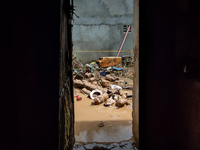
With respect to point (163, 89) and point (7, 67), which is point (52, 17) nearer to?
point (7, 67)

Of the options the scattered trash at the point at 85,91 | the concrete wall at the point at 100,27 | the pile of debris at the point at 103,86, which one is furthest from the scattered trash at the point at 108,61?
the scattered trash at the point at 85,91

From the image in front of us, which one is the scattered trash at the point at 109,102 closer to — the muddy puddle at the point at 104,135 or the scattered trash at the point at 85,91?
the muddy puddle at the point at 104,135

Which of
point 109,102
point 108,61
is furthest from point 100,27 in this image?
point 109,102

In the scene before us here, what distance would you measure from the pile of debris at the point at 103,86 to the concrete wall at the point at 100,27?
105cm

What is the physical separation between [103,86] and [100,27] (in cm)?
486

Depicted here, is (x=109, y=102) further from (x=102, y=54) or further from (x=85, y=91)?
(x=102, y=54)

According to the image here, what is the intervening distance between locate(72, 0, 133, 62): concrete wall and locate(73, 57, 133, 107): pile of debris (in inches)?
41.4

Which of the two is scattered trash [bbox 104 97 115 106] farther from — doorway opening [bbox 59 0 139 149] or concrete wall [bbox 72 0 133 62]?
concrete wall [bbox 72 0 133 62]

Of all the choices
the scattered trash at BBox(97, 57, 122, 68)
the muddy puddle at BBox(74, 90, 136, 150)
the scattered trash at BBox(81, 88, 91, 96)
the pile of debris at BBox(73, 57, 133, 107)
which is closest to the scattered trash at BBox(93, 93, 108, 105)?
the pile of debris at BBox(73, 57, 133, 107)

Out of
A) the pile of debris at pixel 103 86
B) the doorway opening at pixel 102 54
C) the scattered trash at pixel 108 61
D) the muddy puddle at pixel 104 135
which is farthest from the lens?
the scattered trash at pixel 108 61

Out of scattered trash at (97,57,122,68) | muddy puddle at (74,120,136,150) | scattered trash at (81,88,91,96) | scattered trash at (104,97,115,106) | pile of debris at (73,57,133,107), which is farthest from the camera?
scattered trash at (97,57,122,68)

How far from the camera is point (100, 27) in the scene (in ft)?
30.3

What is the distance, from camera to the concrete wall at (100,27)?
9125 millimetres

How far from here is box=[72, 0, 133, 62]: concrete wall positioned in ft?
29.9
